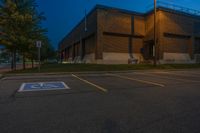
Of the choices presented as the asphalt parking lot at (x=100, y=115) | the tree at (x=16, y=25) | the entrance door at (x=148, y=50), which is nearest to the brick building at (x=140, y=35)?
the entrance door at (x=148, y=50)

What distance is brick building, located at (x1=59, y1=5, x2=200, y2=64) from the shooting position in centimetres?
2984

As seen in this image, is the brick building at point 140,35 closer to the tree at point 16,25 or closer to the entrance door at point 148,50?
the entrance door at point 148,50

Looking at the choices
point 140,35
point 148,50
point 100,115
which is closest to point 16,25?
point 100,115

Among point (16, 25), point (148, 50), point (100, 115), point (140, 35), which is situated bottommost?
point (100, 115)

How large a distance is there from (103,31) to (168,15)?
12459 millimetres

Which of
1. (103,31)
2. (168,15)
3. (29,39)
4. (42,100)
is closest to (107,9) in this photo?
Result: (103,31)

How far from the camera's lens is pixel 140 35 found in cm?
3300

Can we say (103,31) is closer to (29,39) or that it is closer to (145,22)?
(145,22)

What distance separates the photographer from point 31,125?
3.52 meters

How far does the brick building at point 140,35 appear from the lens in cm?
2984

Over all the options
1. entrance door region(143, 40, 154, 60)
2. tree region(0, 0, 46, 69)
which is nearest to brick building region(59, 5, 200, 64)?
entrance door region(143, 40, 154, 60)

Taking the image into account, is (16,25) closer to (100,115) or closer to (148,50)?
(100,115)

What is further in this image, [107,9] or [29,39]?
A: [107,9]

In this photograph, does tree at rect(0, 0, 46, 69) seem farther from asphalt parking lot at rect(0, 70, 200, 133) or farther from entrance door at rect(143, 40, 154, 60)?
entrance door at rect(143, 40, 154, 60)
